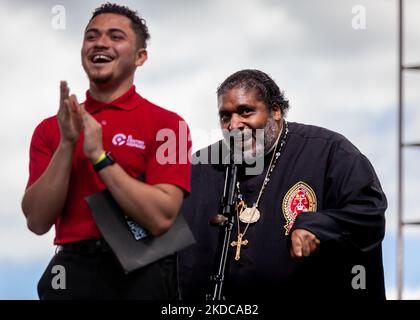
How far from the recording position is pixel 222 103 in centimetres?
475

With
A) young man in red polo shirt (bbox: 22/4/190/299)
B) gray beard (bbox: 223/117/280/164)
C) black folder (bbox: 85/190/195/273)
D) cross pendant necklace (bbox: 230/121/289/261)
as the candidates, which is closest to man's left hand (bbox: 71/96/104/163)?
young man in red polo shirt (bbox: 22/4/190/299)

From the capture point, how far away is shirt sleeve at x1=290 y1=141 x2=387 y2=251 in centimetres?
442

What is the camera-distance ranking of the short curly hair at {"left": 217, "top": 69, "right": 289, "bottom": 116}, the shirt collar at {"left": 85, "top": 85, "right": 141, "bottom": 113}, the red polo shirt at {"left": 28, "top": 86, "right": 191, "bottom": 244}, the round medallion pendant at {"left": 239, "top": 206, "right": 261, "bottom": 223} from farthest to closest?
the short curly hair at {"left": 217, "top": 69, "right": 289, "bottom": 116} < the round medallion pendant at {"left": 239, "top": 206, "right": 261, "bottom": 223} < the shirt collar at {"left": 85, "top": 85, "right": 141, "bottom": 113} < the red polo shirt at {"left": 28, "top": 86, "right": 191, "bottom": 244}

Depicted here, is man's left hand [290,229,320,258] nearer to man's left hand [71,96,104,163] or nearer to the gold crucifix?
the gold crucifix

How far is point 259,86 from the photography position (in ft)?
16.3

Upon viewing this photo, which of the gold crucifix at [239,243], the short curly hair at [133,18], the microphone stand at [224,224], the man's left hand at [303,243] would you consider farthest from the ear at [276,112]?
the short curly hair at [133,18]

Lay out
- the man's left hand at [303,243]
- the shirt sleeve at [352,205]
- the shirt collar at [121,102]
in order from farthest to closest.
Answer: the shirt sleeve at [352,205]
the man's left hand at [303,243]
the shirt collar at [121,102]

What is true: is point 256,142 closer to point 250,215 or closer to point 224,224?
point 250,215

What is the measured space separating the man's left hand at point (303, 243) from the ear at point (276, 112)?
1111 millimetres

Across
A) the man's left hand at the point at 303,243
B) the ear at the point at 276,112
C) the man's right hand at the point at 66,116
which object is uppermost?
the ear at the point at 276,112

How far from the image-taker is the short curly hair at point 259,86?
4.88 metres

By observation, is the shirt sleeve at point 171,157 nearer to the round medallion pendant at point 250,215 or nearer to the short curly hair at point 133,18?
the short curly hair at point 133,18

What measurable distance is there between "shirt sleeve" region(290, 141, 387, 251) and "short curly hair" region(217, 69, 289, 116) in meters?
0.46

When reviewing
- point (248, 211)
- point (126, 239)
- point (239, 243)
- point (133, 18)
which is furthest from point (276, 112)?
point (126, 239)
